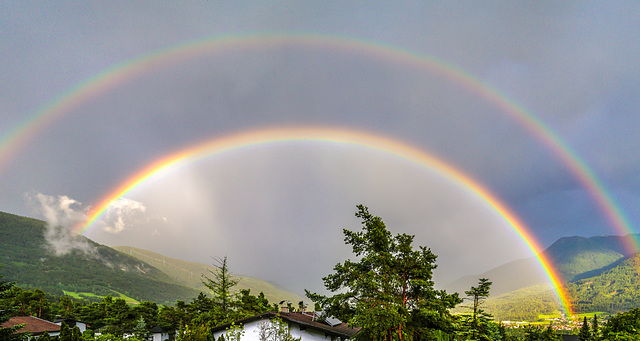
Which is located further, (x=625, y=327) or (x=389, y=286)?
(x=625, y=327)

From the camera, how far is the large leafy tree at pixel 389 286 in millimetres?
18938

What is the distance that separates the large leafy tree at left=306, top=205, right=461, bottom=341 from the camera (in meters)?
18.9

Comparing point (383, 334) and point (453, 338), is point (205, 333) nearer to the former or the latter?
point (383, 334)

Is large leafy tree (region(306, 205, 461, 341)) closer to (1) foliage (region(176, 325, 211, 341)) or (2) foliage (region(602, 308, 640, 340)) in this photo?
(1) foliage (region(176, 325, 211, 341))

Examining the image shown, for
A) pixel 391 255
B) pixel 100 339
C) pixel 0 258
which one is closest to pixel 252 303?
pixel 100 339

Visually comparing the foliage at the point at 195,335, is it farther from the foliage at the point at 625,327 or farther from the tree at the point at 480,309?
the foliage at the point at 625,327

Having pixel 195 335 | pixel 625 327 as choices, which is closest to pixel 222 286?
pixel 195 335

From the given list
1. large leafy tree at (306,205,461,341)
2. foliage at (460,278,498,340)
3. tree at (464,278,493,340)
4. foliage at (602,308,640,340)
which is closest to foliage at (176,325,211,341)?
large leafy tree at (306,205,461,341)

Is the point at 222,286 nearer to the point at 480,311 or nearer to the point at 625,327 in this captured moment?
the point at 480,311

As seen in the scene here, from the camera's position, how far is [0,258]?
567 feet

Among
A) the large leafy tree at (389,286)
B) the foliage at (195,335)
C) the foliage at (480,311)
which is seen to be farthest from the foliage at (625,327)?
the foliage at (195,335)

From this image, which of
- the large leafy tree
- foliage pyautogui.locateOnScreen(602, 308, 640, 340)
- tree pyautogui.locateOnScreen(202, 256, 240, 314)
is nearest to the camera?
the large leafy tree

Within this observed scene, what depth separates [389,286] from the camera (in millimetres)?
19516

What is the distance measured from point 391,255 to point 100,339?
22598 mm
